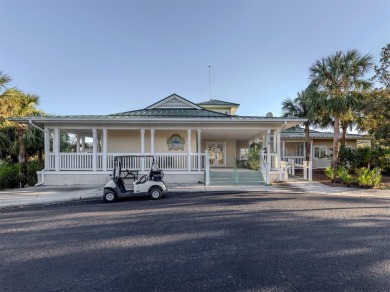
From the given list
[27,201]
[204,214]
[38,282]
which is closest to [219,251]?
[204,214]

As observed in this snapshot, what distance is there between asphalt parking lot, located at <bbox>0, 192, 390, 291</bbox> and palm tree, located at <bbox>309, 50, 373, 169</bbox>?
24.7 feet

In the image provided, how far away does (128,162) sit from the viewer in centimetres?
1249

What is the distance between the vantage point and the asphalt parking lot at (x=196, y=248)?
2.90 meters

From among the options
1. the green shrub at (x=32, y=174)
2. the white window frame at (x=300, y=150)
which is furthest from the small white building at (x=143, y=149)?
the white window frame at (x=300, y=150)

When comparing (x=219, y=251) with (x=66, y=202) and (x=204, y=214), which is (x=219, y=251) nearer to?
(x=204, y=214)

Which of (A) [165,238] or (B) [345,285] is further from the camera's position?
(A) [165,238]

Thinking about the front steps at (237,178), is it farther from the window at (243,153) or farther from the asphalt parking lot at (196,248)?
the window at (243,153)

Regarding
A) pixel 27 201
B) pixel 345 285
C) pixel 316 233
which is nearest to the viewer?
pixel 345 285

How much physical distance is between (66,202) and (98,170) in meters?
4.33

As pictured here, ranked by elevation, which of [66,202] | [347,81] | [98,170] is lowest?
[66,202]

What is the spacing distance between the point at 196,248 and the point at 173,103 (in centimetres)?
1381

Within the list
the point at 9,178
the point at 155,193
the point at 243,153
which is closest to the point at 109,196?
the point at 155,193

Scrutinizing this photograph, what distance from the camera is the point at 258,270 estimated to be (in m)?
3.17

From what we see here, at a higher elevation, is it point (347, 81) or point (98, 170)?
point (347, 81)
